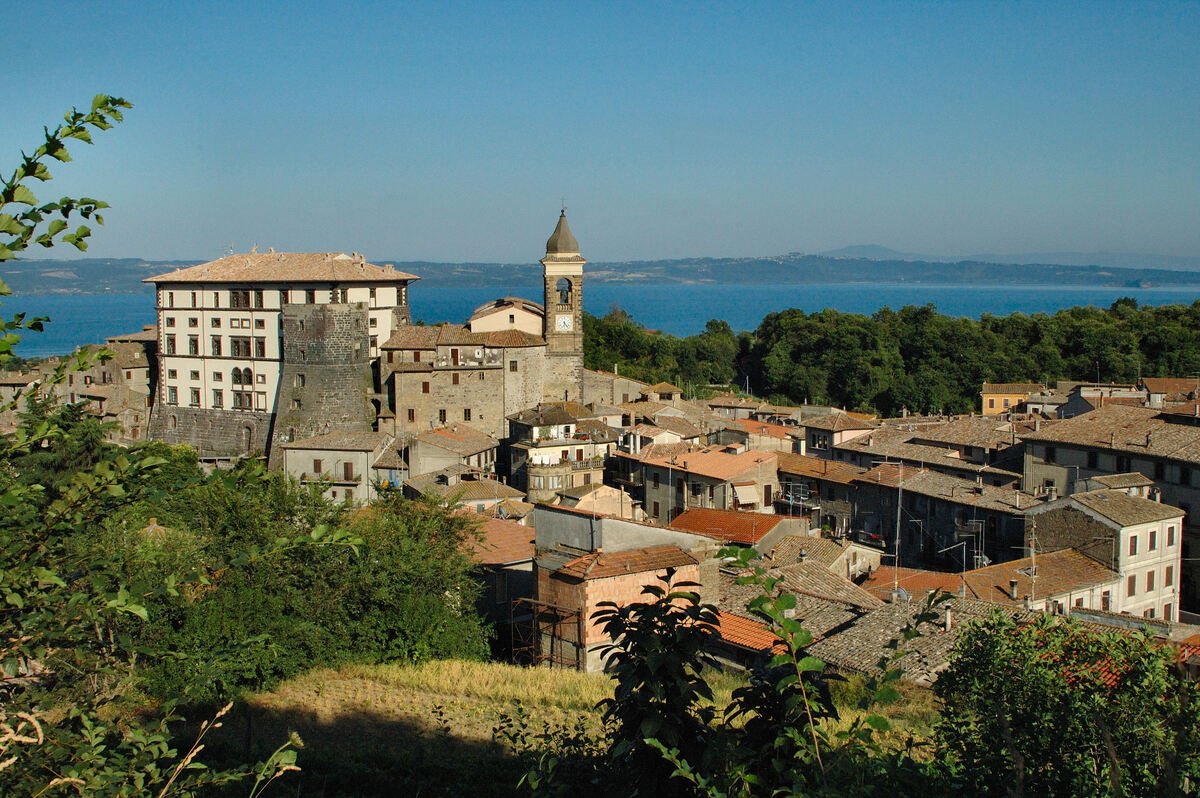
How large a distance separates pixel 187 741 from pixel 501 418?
27983 mm

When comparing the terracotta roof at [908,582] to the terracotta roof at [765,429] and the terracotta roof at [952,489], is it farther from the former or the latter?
the terracotta roof at [765,429]

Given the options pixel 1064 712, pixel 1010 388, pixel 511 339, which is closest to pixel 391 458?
pixel 511 339

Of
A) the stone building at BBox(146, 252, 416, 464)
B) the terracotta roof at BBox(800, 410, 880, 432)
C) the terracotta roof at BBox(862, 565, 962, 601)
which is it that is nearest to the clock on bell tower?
the stone building at BBox(146, 252, 416, 464)

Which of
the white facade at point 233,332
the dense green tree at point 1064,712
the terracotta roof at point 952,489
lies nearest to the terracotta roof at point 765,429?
the terracotta roof at point 952,489

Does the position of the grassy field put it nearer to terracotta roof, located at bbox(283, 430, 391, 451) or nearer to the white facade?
terracotta roof, located at bbox(283, 430, 391, 451)

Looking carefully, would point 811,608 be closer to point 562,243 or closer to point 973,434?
point 973,434

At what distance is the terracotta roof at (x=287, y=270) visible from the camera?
40.2 metres

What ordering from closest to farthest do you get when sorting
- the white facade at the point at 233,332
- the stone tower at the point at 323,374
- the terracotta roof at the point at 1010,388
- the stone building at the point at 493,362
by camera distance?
the stone building at the point at 493,362
the stone tower at the point at 323,374
the white facade at the point at 233,332
the terracotta roof at the point at 1010,388

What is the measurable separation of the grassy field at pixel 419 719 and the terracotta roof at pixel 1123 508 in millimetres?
11114

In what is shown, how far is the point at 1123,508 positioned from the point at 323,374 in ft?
85.5

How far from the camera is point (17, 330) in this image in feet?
12.0

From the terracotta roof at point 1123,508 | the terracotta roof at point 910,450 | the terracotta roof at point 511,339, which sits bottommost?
the terracotta roof at point 910,450

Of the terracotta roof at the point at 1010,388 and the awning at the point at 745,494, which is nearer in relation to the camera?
the awning at the point at 745,494

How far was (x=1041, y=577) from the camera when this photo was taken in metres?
20.0
